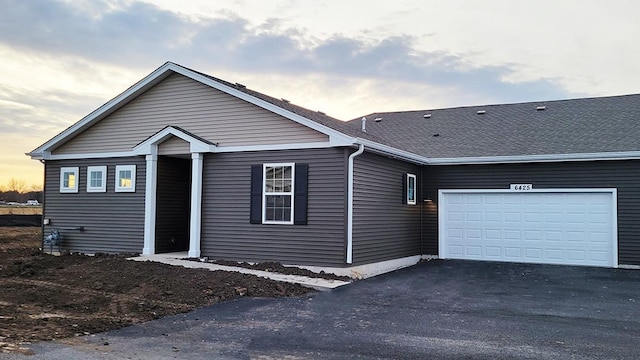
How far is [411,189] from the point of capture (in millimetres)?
14375

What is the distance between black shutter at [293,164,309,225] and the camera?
1136cm

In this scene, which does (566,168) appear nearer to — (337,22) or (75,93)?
(337,22)

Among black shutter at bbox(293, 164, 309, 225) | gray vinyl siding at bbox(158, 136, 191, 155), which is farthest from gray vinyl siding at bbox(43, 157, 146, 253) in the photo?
black shutter at bbox(293, 164, 309, 225)

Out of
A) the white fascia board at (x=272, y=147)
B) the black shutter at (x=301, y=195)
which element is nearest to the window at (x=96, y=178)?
the white fascia board at (x=272, y=147)

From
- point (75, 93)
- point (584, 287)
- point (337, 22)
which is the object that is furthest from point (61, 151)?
point (584, 287)

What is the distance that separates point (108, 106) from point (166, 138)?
2.02 metres

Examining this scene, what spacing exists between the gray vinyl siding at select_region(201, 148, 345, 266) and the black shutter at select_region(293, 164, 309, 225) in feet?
0.32

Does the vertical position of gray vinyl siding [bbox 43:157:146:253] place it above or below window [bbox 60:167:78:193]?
below

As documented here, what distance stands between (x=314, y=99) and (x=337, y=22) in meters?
6.45

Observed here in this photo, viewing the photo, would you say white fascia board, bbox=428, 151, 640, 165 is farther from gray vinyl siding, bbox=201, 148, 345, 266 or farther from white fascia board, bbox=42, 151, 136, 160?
A: white fascia board, bbox=42, 151, 136, 160

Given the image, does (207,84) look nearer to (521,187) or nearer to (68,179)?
(68,179)

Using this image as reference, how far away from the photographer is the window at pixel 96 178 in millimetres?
14086

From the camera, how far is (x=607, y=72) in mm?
17578

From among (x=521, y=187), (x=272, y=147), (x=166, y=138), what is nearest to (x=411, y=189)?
(x=521, y=187)
